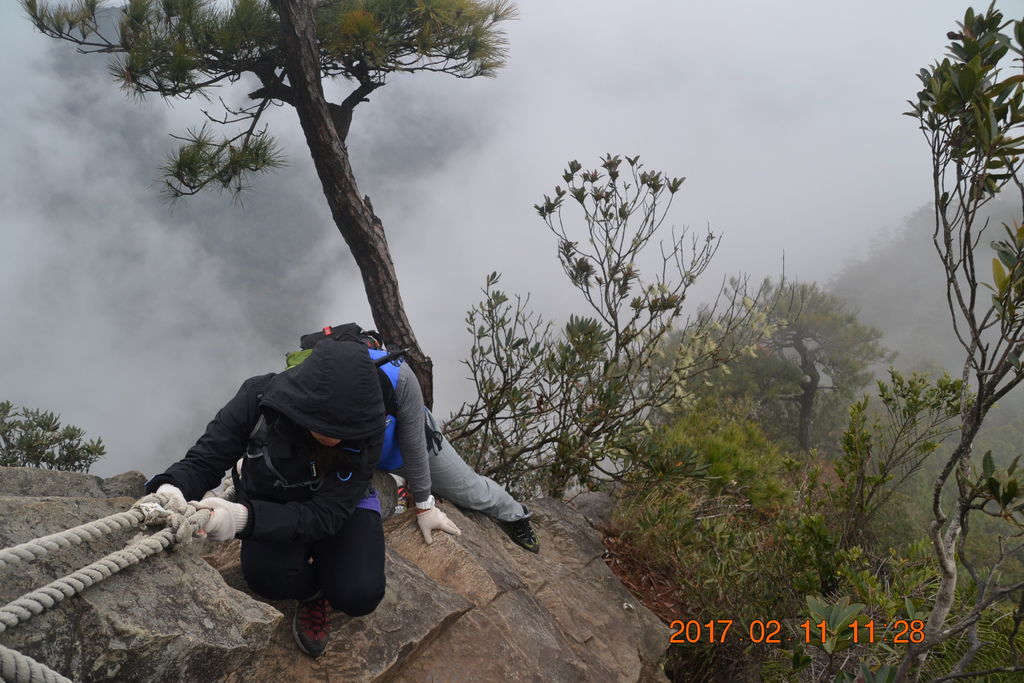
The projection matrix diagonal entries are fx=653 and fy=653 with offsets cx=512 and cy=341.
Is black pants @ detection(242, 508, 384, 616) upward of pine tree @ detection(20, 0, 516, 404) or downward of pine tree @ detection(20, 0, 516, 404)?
downward

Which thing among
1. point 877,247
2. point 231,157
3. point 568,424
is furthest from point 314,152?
point 877,247

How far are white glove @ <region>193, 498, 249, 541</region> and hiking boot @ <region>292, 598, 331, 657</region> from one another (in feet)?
1.66

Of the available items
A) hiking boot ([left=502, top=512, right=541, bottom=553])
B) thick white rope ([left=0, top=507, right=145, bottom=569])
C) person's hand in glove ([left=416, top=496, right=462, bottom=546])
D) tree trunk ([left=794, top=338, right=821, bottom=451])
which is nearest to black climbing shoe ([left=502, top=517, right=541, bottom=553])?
hiking boot ([left=502, top=512, right=541, bottom=553])

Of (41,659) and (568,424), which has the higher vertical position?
(568,424)

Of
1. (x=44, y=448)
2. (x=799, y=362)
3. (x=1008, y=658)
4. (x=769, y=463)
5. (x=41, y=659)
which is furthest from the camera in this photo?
(x=799, y=362)

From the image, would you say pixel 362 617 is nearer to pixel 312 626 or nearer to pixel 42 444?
pixel 312 626

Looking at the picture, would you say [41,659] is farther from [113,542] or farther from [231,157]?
[231,157]

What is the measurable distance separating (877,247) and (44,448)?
6874 cm

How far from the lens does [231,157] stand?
5.03 metres

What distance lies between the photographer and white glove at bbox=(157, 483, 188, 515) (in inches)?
72.4
